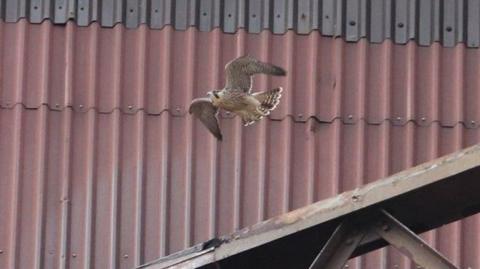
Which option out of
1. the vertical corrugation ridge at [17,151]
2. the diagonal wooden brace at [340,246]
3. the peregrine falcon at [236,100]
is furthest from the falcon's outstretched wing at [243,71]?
the diagonal wooden brace at [340,246]

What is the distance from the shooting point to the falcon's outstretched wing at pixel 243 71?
30.2 ft

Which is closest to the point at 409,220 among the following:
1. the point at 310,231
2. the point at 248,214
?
the point at 310,231

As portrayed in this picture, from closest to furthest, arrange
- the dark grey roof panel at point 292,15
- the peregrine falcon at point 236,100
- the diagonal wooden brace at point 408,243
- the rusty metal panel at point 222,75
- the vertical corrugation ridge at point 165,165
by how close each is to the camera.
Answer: the diagonal wooden brace at point 408,243 < the peregrine falcon at point 236,100 < the vertical corrugation ridge at point 165,165 < the rusty metal panel at point 222,75 < the dark grey roof panel at point 292,15

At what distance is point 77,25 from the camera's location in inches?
400

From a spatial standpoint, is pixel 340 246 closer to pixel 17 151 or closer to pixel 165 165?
pixel 165 165

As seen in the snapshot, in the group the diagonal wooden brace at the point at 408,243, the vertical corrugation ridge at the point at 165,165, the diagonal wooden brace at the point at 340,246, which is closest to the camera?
the diagonal wooden brace at the point at 408,243

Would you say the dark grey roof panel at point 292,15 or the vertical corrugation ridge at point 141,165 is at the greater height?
the dark grey roof panel at point 292,15

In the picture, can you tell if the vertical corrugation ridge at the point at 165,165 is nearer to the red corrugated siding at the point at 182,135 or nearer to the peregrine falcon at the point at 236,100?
the red corrugated siding at the point at 182,135

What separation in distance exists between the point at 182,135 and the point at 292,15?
1207 mm

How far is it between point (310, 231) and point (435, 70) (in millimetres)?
4225

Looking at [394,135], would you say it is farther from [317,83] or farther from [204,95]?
[204,95]

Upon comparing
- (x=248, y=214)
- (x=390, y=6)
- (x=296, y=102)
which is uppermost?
(x=390, y=6)

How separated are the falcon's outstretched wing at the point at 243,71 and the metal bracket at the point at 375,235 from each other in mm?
2894

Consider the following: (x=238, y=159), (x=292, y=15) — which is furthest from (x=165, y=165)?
(x=292, y=15)
